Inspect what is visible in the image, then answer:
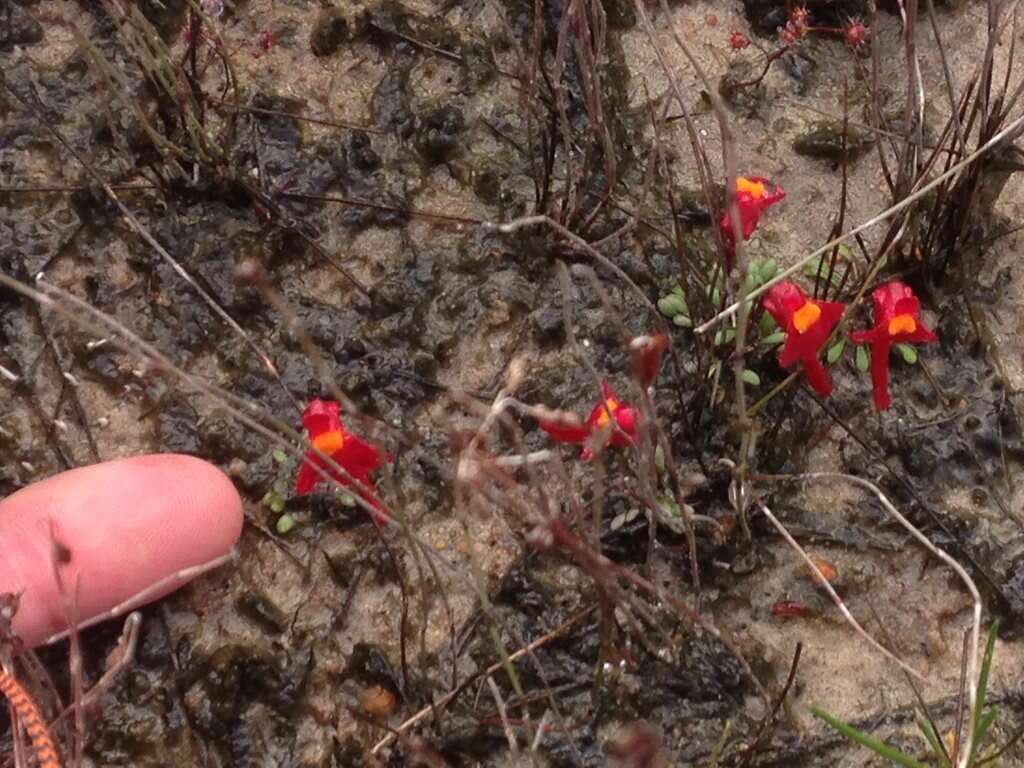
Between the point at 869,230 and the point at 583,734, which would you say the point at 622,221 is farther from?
the point at 583,734

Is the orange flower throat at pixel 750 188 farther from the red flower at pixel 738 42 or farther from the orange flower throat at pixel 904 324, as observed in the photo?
the red flower at pixel 738 42

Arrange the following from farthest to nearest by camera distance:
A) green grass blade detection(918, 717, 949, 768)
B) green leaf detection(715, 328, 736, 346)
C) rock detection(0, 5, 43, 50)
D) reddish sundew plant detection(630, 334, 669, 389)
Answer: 1. rock detection(0, 5, 43, 50)
2. green leaf detection(715, 328, 736, 346)
3. green grass blade detection(918, 717, 949, 768)
4. reddish sundew plant detection(630, 334, 669, 389)

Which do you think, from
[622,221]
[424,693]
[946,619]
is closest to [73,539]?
[424,693]

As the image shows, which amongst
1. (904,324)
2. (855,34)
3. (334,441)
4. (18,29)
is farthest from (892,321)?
(18,29)

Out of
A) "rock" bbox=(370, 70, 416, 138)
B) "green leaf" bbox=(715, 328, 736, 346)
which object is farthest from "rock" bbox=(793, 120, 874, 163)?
"rock" bbox=(370, 70, 416, 138)

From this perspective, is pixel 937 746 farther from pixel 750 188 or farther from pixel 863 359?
pixel 750 188

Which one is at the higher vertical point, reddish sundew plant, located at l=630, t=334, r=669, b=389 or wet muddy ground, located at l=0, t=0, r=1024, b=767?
reddish sundew plant, located at l=630, t=334, r=669, b=389

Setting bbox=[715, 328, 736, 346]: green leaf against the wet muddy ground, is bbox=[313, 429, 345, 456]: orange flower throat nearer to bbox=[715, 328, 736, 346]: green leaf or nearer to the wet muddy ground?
the wet muddy ground
